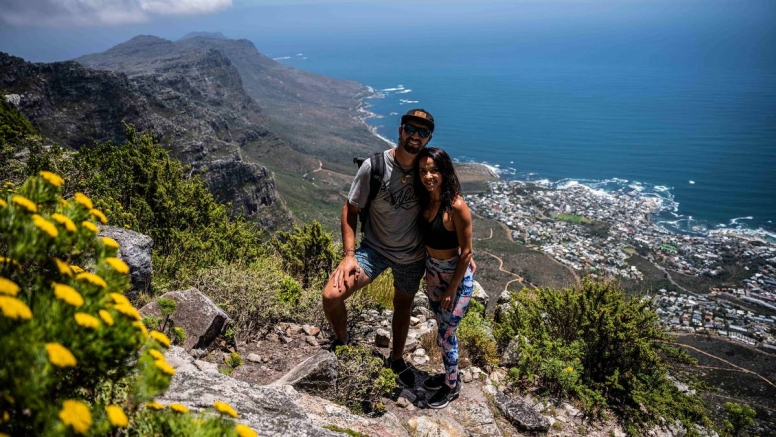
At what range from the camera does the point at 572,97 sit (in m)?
174

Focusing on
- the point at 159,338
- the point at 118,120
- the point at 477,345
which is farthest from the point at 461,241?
the point at 118,120

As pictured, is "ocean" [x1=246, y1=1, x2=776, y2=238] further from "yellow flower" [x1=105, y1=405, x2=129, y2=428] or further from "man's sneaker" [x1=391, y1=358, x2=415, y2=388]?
"yellow flower" [x1=105, y1=405, x2=129, y2=428]

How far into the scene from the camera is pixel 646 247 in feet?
205

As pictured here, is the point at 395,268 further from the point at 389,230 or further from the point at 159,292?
the point at 159,292

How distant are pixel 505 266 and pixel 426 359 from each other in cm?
4941

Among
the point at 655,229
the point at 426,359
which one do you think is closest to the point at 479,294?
the point at 426,359

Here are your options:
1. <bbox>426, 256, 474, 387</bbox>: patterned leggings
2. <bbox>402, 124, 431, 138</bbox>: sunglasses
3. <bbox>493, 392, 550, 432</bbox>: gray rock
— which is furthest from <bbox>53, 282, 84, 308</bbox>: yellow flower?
<bbox>493, 392, 550, 432</bbox>: gray rock

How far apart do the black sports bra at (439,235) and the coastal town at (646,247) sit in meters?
31.4

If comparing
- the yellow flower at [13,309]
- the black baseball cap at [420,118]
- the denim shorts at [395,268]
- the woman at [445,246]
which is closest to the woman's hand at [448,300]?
the woman at [445,246]

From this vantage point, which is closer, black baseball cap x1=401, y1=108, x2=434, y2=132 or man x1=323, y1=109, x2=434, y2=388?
black baseball cap x1=401, y1=108, x2=434, y2=132

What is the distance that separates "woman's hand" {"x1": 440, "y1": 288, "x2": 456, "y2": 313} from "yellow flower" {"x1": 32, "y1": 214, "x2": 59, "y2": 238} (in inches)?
119

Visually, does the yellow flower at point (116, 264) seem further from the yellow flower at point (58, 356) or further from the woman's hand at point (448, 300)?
the woman's hand at point (448, 300)

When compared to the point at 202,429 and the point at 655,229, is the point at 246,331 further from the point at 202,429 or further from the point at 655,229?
the point at 655,229

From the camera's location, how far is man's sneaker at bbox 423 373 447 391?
432 centimetres
